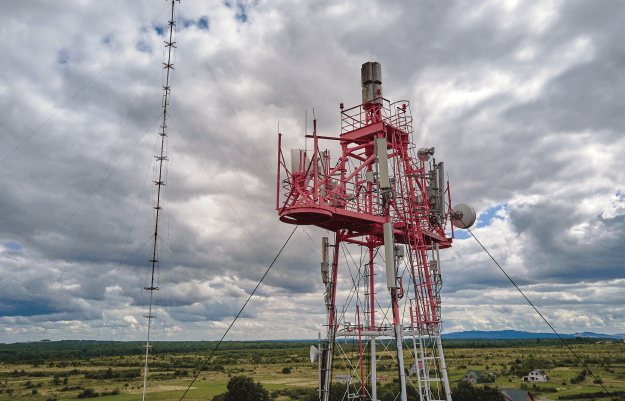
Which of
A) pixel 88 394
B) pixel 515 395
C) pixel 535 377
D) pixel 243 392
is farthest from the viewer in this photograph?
pixel 535 377

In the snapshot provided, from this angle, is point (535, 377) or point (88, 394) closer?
point (88, 394)

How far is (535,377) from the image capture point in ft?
316

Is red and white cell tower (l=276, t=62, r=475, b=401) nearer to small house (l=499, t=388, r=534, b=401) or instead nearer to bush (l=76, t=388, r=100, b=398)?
small house (l=499, t=388, r=534, b=401)

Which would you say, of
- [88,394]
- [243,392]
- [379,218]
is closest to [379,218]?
[379,218]

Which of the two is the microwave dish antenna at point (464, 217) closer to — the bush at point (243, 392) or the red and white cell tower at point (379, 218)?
the red and white cell tower at point (379, 218)

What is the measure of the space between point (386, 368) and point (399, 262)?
355 feet

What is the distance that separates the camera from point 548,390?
83875 mm

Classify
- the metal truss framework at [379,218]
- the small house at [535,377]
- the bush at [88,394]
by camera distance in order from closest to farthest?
the metal truss framework at [379,218]
the bush at [88,394]
the small house at [535,377]

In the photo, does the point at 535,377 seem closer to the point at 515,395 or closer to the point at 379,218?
the point at 515,395

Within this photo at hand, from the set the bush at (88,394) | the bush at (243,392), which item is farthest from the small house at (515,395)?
the bush at (88,394)

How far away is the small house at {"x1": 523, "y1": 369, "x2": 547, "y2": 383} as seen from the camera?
→ 9575 centimetres

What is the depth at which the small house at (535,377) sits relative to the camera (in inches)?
3770

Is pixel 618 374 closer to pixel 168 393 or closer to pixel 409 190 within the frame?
pixel 168 393

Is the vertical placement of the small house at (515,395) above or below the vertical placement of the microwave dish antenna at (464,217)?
below
